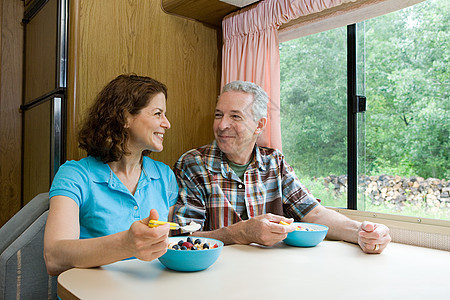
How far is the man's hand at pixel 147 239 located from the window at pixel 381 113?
4.22 ft

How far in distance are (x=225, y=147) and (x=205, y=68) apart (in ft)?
2.74

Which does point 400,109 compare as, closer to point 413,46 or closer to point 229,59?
point 413,46

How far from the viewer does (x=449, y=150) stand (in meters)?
1.65

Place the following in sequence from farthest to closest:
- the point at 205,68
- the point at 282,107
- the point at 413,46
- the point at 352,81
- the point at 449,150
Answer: the point at 205,68 < the point at 282,107 < the point at 352,81 < the point at 413,46 < the point at 449,150

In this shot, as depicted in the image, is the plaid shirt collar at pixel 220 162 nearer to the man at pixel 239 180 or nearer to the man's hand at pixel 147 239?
the man at pixel 239 180

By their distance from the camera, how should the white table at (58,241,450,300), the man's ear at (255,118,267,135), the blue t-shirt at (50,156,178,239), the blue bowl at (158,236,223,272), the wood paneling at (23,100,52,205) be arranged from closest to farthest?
the white table at (58,241,450,300), the blue bowl at (158,236,223,272), the blue t-shirt at (50,156,178,239), the man's ear at (255,118,267,135), the wood paneling at (23,100,52,205)

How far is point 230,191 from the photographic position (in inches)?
69.7

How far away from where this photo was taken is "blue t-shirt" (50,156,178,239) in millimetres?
1295

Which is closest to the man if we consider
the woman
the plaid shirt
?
the plaid shirt

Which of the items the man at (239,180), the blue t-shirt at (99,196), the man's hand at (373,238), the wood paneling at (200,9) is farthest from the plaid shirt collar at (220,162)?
the wood paneling at (200,9)

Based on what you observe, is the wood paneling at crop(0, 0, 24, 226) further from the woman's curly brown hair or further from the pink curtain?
the pink curtain

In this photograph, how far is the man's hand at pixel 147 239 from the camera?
0.94m

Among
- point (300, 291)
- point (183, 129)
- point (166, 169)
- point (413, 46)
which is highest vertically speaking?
point (413, 46)

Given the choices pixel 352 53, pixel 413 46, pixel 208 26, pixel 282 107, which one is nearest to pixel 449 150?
pixel 413 46
